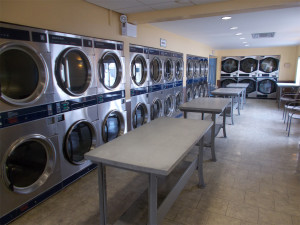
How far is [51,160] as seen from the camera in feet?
8.99

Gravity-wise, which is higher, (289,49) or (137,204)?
(289,49)

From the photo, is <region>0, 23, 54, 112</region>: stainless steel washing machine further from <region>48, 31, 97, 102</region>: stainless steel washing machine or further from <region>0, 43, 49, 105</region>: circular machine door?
<region>48, 31, 97, 102</region>: stainless steel washing machine

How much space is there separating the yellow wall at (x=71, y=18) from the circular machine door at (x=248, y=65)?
7.78 metres

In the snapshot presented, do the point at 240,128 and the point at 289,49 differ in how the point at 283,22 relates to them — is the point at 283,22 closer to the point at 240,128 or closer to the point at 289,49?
the point at 240,128

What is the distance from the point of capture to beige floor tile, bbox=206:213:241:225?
2.29m

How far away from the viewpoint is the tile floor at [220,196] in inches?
93.0

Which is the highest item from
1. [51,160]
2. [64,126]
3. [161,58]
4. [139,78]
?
[161,58]

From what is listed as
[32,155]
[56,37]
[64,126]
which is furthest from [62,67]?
[32,155]

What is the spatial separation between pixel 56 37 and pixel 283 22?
495 centimetres

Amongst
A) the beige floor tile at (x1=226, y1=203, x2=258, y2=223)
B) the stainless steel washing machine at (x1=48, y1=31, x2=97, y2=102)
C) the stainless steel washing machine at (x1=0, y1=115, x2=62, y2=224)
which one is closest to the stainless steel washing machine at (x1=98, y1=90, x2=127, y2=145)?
the stainless steel washing machine at (x1=48, y1=31, x2=97, y2=102)

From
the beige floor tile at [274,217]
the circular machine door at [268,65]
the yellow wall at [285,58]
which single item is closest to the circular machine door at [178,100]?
the beige floor tile at [274,217]

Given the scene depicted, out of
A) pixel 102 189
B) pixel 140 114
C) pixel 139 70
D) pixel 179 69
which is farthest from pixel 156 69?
pixel 102 189

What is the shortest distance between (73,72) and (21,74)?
75 cm

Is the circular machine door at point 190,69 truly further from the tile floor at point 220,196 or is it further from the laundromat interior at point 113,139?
the tile floor at point 220,196
